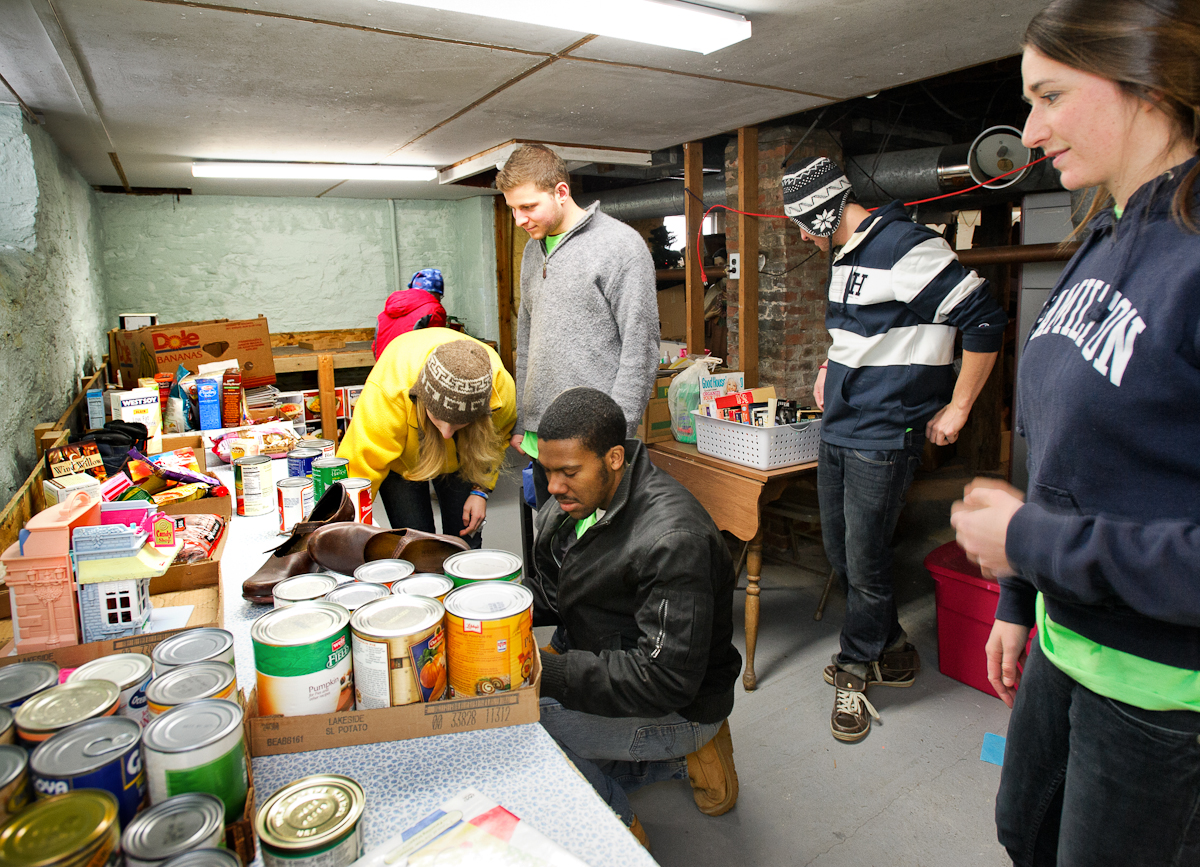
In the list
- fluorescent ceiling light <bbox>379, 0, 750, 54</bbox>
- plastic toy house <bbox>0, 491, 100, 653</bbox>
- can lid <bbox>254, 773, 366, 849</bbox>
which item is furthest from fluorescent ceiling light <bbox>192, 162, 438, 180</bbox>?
can lid <bbox>254, 773, 366, 849</bbox>

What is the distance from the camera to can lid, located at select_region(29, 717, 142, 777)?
635 millimetres

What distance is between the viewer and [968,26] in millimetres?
2357

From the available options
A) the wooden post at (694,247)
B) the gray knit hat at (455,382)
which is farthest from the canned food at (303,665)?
the wooden post at (694,247)

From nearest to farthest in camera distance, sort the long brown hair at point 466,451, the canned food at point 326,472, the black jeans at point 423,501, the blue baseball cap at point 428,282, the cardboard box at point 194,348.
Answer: the canned food at point 326,472 < the long brown hair at point 466,451 < the black jeans at point 423,501 < the cardboard box at point 194,348 < the blue baseball cap at point 428,282

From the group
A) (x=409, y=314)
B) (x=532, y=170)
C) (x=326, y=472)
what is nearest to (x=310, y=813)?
(x=326, y=472)

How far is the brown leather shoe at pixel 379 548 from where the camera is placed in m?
1.40

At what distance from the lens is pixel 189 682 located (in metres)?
0.81

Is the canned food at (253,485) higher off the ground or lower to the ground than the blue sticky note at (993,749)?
higher

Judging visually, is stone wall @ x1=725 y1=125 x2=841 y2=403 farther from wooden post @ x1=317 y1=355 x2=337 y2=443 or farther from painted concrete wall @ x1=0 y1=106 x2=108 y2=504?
painted concrete wall @ x1=0 y1=106 x2=108 y2=504

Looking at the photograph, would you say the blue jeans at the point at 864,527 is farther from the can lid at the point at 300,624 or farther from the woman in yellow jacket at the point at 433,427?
the can lid at the point at 300,624

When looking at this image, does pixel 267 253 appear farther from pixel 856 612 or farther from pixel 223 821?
pixel 223 821

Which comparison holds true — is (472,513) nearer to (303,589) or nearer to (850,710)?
(303,589)

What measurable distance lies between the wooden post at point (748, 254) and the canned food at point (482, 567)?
3.06 metres

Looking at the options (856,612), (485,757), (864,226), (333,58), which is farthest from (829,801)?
(333,58)
